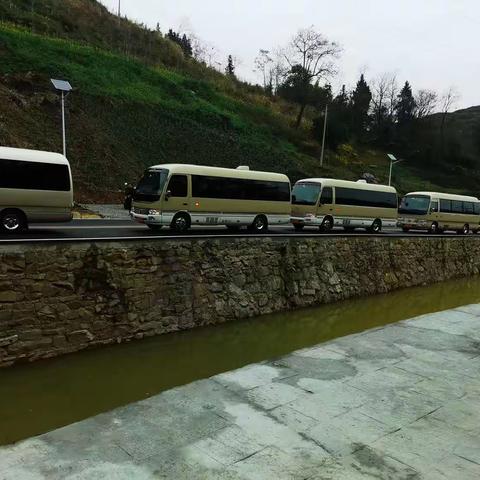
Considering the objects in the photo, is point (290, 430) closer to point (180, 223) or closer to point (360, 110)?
point (180, 223)

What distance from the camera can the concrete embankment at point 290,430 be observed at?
17.9 ft

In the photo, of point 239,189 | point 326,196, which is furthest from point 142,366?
point 326,196

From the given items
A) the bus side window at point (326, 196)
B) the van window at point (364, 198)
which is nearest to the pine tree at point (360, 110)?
the van window at point (364, 198)

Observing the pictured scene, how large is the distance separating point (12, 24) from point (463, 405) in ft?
149

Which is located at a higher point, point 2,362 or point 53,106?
point 53,106

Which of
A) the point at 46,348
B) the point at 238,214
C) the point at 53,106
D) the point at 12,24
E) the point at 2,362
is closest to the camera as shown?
the point at 2,362

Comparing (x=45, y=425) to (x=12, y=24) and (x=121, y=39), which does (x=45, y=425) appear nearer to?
(x=12, y=24)

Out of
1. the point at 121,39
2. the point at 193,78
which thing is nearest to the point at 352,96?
the point at 193,78

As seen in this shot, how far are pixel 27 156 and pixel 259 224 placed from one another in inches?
362

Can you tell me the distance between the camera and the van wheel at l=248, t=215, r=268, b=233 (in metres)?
18.9

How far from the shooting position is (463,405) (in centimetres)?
748

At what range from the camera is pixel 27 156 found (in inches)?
507

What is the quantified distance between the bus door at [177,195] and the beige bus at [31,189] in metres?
3.22

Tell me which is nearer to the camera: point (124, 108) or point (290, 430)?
point (290, 430)
